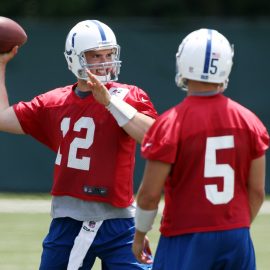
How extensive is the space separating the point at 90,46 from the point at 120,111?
48 centimetres

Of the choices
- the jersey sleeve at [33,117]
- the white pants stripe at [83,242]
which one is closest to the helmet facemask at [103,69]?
the jersey sleeve at [33,117]

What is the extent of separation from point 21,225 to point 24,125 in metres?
4.27

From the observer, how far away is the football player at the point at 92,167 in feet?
17.3

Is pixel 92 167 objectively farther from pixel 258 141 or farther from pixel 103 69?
pixel 258 141

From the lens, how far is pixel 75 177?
530 centimetres

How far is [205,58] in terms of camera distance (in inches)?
175

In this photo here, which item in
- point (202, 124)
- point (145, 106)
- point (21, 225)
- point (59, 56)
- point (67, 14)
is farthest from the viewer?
point (67, 14)

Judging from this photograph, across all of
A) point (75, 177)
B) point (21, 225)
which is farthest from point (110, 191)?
point (21, 225)

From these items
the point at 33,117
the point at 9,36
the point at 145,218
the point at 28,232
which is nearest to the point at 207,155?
the point at 145,218

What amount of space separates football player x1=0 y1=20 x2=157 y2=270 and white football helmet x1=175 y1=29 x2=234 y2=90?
748 millimetres

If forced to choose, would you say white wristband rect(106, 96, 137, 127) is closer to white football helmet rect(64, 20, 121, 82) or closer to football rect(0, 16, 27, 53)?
white football helmet rect(64, 20, 121, 82)

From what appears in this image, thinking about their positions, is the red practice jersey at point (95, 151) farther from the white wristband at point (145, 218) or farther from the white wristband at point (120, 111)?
the white wristband at point (145, 218)

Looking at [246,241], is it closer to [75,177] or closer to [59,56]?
[75,177]

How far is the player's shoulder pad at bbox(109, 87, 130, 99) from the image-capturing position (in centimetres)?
526
